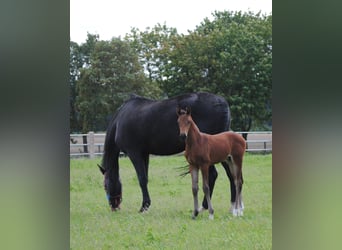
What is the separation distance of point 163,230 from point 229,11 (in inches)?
44.9

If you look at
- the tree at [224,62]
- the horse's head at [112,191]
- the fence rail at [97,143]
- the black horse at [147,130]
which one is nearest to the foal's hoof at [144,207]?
the black horse at [147,130]

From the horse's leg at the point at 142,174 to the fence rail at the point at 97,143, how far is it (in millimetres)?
195

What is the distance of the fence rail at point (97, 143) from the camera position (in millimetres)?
2613

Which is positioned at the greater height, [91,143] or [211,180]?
[91,143]

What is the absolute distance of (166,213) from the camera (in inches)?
111

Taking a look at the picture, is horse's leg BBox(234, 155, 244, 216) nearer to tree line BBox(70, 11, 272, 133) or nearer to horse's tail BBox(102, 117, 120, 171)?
tree line BBox(70, 11, 272, 133)

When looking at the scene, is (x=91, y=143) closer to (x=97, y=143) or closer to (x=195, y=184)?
(x=97, y=143)

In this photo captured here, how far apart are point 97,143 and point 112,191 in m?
0.27

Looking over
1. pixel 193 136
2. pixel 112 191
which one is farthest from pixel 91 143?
pixel 193 136

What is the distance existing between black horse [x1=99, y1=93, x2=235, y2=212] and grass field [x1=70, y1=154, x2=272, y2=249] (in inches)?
1.5

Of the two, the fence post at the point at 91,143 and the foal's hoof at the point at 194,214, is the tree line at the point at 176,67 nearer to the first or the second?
the fence post at the point at 91,143
